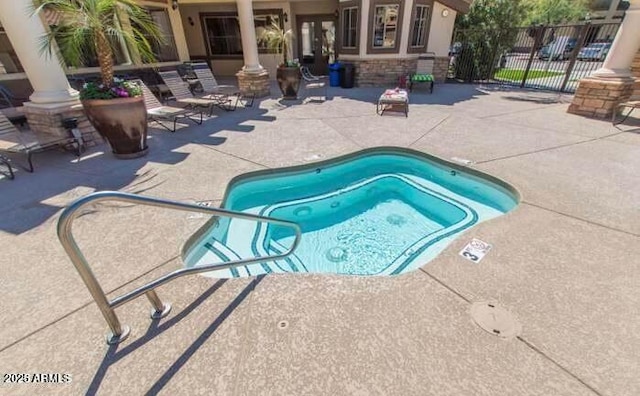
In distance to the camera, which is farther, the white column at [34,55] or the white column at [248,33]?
the white column at [248,33]

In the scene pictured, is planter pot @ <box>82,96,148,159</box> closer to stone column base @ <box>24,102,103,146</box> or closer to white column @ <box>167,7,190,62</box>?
stone column base @ <box>24,102,103,146</box>

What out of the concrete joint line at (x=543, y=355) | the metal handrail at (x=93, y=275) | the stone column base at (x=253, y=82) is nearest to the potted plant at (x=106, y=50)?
the metal handrail at (x=93, y=275)

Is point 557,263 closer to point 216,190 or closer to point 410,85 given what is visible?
point 216,190

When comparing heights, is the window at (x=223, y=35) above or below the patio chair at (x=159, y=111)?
above

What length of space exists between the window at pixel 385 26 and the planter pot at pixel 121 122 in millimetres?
9153

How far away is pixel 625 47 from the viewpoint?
580 cm

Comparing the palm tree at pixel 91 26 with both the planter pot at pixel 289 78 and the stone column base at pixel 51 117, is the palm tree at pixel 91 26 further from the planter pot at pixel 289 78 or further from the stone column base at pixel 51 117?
the planter pot at pixel 289 78

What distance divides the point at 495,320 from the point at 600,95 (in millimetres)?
7613

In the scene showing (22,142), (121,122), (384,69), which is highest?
(384,69)

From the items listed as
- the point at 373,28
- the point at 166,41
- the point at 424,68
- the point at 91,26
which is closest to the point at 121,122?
the point at 91,26

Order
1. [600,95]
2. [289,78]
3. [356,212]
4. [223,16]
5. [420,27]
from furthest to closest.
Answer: [223,16]
[420,27]
[289,78]
[600,95]
[356,212]

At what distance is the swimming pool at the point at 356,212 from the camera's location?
10.6ft

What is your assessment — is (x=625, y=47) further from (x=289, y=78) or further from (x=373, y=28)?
(x=289, y=78)

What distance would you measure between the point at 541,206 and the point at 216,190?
4.04 meters
